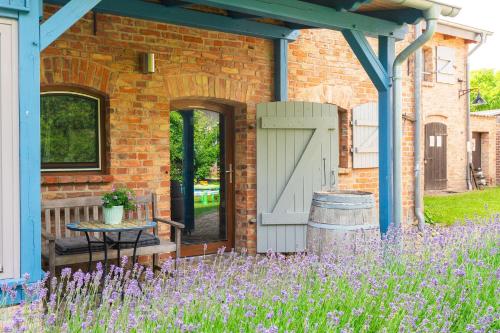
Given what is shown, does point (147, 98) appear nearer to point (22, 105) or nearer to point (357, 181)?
point (22, 105)

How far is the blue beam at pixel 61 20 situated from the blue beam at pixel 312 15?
116 cm

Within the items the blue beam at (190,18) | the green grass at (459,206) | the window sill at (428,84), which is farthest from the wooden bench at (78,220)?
the window sill at (428,84)

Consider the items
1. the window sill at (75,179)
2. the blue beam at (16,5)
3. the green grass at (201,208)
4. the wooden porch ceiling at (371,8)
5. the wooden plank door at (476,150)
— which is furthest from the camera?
the wooden plank door at (476,150)

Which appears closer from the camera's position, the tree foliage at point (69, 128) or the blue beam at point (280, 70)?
the tree foliage at point (69, 128)

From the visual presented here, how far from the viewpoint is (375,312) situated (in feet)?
11.0

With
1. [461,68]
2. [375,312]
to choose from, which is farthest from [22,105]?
[461,68]

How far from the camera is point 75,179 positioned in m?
5.91

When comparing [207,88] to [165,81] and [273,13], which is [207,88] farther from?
[273,13]

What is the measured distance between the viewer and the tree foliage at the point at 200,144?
7371 mm

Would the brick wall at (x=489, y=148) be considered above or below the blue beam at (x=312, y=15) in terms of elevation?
below

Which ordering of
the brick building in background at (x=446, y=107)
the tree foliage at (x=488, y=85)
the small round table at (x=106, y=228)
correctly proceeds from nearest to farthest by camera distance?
the small round table at (x=106, y=228), the brick building in background at (x=446, y=107), the tree foliage at (x=488, y=85)

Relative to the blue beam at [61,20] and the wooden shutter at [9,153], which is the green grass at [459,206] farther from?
the wooden shutter at [9,153]

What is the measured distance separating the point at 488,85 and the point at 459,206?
3247cm

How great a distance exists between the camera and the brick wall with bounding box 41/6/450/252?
5996 millimetres
